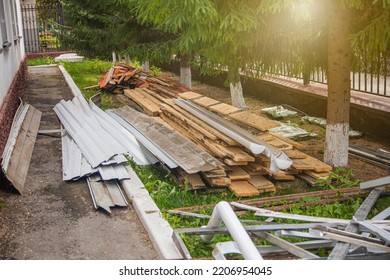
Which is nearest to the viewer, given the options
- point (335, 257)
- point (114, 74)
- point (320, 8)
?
Answer: point (335, 257)

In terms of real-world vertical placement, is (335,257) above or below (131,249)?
above

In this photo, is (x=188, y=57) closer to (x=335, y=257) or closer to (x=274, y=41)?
(x=274, y=41)

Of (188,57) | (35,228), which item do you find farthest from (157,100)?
(35,228)

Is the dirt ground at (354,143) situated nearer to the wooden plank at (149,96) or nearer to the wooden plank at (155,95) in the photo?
the wooden plank at (155,95)

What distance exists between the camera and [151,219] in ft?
17.7

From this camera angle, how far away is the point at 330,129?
719 centimetres

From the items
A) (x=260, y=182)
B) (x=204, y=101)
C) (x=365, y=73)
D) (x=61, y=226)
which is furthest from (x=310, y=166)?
(x=365, y=73)

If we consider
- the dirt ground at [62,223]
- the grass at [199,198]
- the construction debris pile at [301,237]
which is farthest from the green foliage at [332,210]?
the dirt ground at [62,223]

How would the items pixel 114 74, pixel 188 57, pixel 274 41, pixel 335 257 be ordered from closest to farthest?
pixel 335 257 → pixel 274 41 → pixel 188 57 → pixel 114 74

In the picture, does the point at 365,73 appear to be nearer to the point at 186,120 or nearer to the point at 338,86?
the point at 338,86

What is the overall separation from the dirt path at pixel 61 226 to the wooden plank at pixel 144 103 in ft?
8.99

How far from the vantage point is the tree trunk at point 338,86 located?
684 cm

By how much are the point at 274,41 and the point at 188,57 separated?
19.1 ft

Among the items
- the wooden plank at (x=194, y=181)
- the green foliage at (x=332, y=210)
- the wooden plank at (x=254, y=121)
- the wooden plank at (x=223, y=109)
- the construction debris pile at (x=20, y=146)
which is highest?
the wooden plank at (x=223, y=109)
